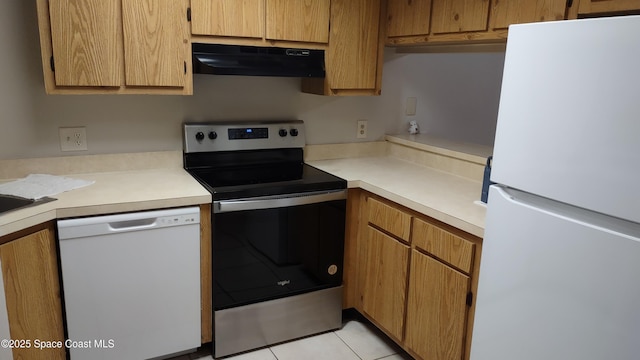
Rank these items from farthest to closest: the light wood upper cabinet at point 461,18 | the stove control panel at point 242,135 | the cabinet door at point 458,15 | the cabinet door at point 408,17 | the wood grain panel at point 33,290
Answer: the stove control panel at point 242,135 < the cabinet door at point 408,17 < the cabinet door at point 458,15 < the light wood upper cabinet at point 461,18 < the wood grain panel at point 33,290

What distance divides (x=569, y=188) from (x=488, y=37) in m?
1.03

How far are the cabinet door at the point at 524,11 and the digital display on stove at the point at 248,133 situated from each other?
4.25 ft

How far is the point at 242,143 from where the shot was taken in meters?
2.61

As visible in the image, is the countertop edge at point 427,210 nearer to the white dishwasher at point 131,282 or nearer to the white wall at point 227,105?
the white wall at point 227,105

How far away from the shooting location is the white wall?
84.1 inches

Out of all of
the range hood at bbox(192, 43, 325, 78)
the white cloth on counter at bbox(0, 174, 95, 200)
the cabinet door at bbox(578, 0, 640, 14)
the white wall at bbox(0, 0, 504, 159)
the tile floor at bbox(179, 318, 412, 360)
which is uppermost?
the cabinet door at bbox(578, 0, 640, 14)

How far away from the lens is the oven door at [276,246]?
216 cm

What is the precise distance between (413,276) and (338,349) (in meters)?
0.62

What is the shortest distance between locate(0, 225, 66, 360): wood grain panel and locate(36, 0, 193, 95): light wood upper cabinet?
675mm

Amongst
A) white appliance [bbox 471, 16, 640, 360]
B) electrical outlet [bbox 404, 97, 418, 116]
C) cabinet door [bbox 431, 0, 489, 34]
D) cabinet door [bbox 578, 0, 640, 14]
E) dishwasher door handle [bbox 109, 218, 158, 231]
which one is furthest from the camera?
electrical outlet [bbox 404, 97, 418, 116]

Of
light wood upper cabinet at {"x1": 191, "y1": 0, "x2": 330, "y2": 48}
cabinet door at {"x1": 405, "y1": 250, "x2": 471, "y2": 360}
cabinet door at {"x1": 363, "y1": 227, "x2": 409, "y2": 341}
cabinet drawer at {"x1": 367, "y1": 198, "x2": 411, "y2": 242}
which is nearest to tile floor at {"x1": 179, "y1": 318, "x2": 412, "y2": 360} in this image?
cabinet door at {"x1": 363, "y1": 227, "x2": 409, "y2": 341}

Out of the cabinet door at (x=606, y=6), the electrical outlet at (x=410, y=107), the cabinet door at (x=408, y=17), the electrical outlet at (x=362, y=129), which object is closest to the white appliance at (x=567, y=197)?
the cabinet door at (x=606, y=6)

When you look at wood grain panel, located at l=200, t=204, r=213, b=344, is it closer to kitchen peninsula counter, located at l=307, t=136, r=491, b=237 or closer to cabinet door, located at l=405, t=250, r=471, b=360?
kitchen peninsula counter, located at l=307, t=136, r=491, b=237

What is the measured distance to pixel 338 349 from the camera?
2418mm
